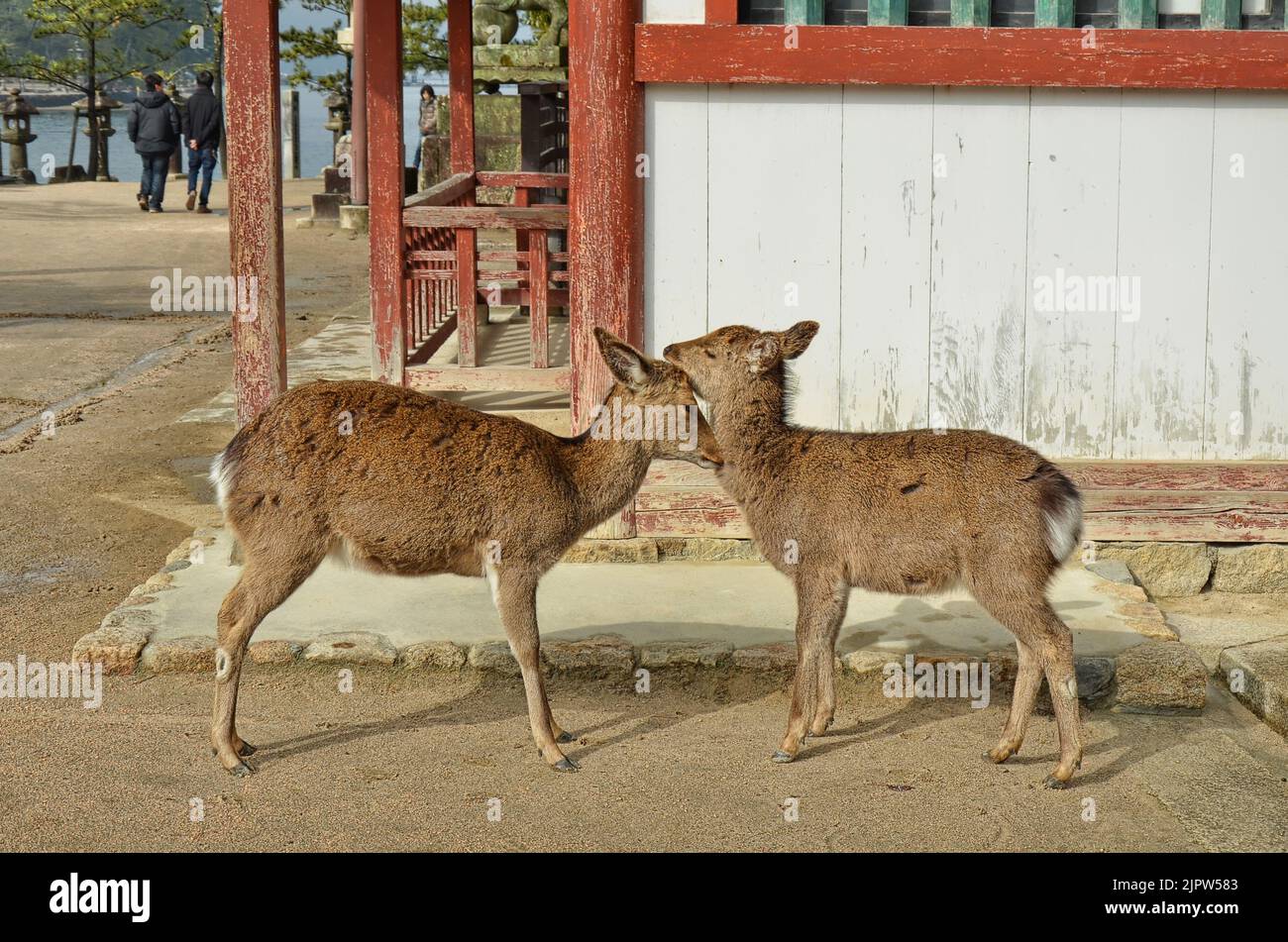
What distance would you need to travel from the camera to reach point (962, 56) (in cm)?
741

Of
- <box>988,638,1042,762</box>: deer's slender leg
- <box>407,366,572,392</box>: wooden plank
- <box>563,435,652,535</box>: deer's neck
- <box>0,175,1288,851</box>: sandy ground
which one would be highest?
<box>407,366,572,392</box>: wooden plank

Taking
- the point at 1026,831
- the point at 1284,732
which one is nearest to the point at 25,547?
the point at 1026,831

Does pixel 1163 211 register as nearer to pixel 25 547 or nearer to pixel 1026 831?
pixel 1026 831

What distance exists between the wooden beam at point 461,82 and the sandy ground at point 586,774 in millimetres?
5899

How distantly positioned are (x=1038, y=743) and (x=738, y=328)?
1.89 m

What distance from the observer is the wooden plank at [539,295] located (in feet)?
32.0

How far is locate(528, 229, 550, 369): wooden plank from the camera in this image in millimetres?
9742

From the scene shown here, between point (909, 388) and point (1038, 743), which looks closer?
point (1038, 743)

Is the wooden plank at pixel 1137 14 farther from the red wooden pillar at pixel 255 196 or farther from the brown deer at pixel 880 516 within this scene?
the red wooden pillar at pixel 255 196

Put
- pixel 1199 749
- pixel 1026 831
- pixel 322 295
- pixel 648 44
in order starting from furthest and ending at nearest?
pixel 322 295, pixel 648 44, pixel 1199 749, pixel 1026 831

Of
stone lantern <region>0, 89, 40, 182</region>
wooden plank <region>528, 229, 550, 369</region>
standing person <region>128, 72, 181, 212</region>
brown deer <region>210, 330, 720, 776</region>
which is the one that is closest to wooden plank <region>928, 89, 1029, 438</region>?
brown deer <region>210, 330, 720, 776</region>

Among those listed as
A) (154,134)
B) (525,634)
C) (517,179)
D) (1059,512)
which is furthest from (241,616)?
(154,134)

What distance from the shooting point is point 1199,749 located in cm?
584

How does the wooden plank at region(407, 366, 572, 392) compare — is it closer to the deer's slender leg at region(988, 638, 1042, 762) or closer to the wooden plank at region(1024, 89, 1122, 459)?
the wooden plank at region(1024, 89, 1122, 459)
